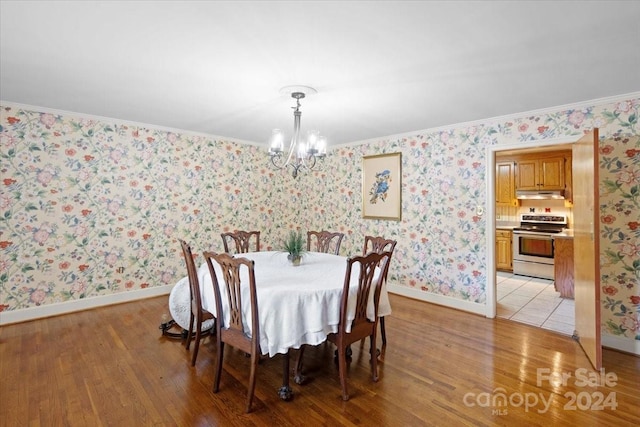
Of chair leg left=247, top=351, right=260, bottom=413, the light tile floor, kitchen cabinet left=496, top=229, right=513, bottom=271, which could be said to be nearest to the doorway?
the light tile floor

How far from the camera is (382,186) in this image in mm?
4566

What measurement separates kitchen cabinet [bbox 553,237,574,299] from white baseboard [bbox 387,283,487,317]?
5.73 feet

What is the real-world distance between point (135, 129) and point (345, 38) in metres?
3.32

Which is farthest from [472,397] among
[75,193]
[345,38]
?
[75,193]

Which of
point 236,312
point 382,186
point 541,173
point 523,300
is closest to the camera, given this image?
point 236,312

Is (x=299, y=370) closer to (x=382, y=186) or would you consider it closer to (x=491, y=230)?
(x=491, y=230)

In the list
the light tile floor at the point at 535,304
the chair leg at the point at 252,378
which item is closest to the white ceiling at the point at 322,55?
the chair leg at the point at 252,378

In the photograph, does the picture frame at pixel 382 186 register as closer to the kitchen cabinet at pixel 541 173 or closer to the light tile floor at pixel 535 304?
the light tile floor at pixel 535 304

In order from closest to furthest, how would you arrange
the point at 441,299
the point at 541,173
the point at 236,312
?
the point at 236,312
the point at 441,299
the point at 541,173

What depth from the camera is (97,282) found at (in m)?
3.76

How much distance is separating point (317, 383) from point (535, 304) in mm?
3391

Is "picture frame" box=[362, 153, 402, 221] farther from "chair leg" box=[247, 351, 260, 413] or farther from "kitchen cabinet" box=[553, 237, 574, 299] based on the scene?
"chair leg" box=[247, 351, 260, 413]

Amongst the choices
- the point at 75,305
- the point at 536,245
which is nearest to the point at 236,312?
the point at 75,305

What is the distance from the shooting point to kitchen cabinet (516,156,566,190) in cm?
531
